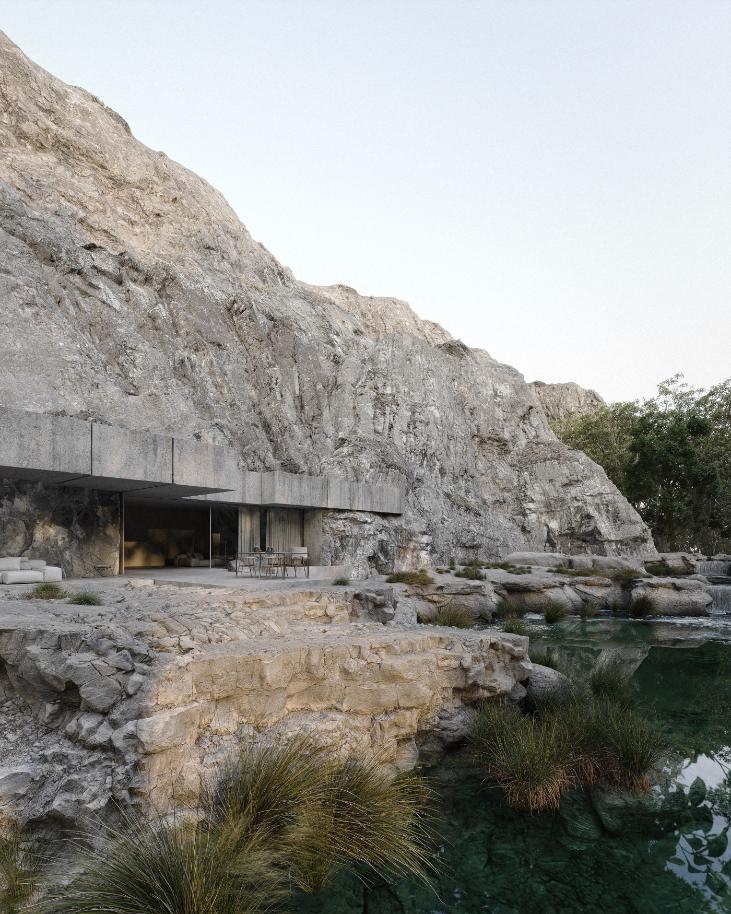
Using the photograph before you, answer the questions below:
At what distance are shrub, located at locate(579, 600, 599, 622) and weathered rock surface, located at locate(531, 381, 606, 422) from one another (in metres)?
48.0

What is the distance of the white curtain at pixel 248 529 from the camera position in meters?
21.5

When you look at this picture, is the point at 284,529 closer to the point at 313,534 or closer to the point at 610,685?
the point at 313,534

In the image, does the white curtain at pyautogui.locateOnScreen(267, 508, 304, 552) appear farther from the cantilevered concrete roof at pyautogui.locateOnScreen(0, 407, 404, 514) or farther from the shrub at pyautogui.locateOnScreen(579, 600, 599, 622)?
the shrub at pyautogui.locateOnScreen(579, 600, 599, 622)

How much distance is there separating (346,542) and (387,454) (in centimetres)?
788

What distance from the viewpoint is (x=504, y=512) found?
35.9 m

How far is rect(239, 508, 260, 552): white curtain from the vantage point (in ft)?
70.5

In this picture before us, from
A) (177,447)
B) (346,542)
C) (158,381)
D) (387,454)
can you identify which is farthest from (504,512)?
(177,447)

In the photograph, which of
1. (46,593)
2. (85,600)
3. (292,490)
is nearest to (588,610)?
(292,490)

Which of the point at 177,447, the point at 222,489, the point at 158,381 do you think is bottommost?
the point at 222,489

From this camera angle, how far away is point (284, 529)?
22.9 m

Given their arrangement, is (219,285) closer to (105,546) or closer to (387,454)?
(387,454)

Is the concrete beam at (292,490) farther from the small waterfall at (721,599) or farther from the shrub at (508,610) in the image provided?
the small waterfall at (721,599)

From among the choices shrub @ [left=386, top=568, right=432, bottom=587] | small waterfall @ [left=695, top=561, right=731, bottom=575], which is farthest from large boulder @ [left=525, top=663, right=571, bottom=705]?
small waterfall @ [left=695, top=561, right=731, bottom=575]

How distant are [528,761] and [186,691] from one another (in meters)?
3.64
